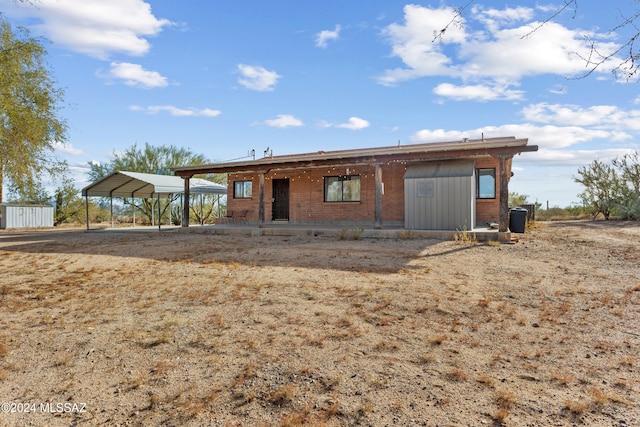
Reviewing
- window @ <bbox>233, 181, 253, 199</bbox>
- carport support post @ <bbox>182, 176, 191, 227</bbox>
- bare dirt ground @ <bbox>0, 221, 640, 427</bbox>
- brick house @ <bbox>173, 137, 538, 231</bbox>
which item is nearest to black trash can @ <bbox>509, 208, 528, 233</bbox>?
brick house @ <bbox>173, 137, 538, 231</bbox>

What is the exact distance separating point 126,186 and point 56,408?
19.3 meters

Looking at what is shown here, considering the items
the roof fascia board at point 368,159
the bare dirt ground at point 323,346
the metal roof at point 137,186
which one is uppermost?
the roof fascia board at point 368,159

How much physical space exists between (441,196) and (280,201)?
7894 millimetres

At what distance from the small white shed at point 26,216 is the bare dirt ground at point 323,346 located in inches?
763

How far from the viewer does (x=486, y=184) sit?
1393 centimetres

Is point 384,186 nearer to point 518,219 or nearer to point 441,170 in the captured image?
point 441,170

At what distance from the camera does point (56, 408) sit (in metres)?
2.82

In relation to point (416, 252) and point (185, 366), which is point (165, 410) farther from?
point (416, 252)

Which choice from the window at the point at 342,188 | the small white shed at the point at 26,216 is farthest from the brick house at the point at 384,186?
the small white shed at the point at 26,216

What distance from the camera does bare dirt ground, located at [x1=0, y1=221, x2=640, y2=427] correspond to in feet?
8.90

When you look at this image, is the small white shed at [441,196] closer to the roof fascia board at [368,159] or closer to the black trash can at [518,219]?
the roof fascia board at [368,159]

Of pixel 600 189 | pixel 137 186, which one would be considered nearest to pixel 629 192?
pixel 600 189

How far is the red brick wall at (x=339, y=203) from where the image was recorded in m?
14.1

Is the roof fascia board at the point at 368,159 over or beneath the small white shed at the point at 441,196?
over
